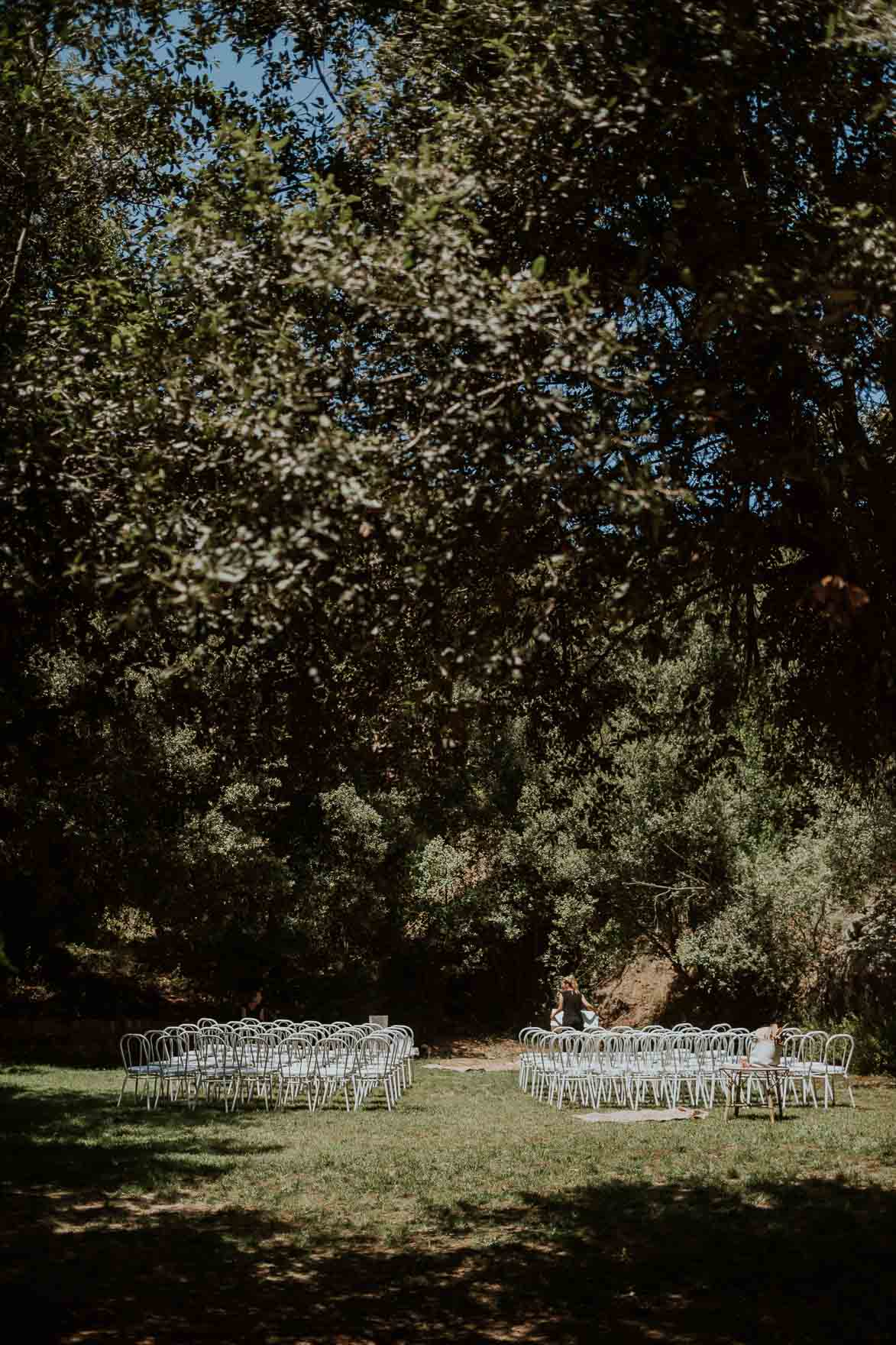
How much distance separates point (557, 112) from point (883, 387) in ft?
7.66

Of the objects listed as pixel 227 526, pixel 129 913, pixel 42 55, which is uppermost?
pixel 42 55

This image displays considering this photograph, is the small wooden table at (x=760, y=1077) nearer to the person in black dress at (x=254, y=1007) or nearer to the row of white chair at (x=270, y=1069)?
the row of white chair at (x=270, y=1069)

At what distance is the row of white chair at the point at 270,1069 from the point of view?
1391 centimetres

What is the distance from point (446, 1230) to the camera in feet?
25.1

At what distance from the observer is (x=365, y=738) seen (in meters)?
8.77

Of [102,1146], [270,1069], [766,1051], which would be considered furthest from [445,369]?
[270,1069]

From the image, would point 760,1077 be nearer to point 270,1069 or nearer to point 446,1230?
point 270,1069

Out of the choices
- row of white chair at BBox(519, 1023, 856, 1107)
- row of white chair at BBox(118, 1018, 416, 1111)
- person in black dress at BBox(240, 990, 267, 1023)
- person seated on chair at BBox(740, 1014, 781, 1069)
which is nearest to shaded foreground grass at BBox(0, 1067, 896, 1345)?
person seated on chair at BBox(740, 1014, 781, 1069)

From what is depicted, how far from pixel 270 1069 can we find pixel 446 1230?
674 centimetres

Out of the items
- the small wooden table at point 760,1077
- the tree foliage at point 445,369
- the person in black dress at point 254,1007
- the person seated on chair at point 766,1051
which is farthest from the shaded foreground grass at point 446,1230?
the person in black dress at point 254,1007

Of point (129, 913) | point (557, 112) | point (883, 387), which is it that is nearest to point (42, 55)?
point (557, 112)

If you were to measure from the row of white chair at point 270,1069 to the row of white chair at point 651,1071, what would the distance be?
2035 millimetres

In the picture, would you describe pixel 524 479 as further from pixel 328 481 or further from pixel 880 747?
pixel 880 747

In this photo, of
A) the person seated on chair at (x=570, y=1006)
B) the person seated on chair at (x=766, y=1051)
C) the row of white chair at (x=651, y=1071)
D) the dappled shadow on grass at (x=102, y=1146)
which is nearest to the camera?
the dappled shadow on grass at (x=102, y=1146)
